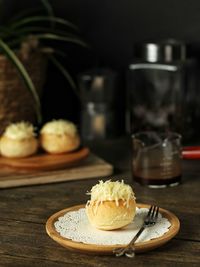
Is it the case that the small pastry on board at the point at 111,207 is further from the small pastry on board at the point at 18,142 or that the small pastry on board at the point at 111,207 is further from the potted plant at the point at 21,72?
the potted plant at the point at 21,72

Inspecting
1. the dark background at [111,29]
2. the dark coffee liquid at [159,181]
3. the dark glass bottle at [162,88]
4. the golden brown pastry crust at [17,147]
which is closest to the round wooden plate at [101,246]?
the dark coffee liquid at [159,181]

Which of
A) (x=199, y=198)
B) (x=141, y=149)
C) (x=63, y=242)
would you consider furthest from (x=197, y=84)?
(x=63, y=242)

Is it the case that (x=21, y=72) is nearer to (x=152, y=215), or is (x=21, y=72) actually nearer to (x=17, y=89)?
(x=17, y=89)

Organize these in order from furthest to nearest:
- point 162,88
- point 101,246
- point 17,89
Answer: point 162,88
point 17,89
point 101,246

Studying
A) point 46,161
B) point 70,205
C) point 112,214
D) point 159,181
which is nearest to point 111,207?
point 112,214

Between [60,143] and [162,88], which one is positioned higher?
[162,88]

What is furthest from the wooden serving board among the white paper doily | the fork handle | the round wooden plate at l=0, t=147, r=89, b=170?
the fork handle
